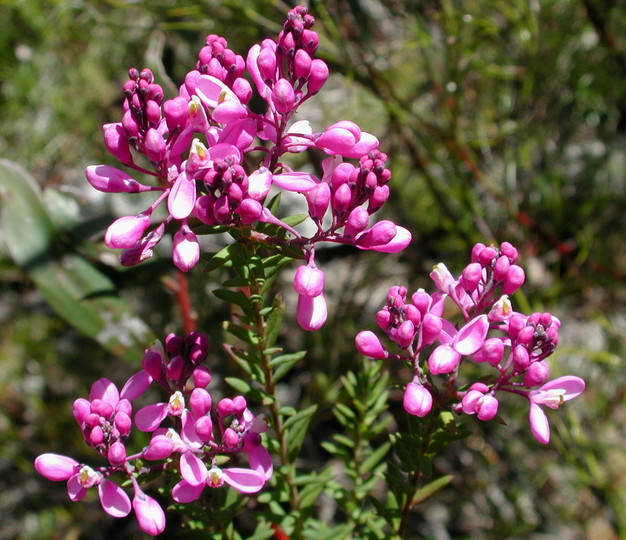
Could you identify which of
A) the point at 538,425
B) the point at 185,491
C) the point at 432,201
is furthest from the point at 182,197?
the point at 432,201

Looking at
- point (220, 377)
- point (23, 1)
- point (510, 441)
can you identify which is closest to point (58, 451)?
point (220, 377)

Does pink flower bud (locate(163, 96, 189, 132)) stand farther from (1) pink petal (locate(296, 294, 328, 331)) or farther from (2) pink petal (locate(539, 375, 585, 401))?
(2) pink petal (locate(539, 375, 585, 401))

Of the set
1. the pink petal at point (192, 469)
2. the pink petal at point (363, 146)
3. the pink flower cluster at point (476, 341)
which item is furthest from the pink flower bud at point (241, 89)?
the pink petal at point (192, 469)

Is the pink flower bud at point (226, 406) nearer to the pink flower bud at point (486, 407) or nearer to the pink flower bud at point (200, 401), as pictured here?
the pink flower bud at point (200, 401)

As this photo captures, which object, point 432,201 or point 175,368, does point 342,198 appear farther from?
point 432,201

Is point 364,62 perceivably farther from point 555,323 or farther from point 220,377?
point 555,323

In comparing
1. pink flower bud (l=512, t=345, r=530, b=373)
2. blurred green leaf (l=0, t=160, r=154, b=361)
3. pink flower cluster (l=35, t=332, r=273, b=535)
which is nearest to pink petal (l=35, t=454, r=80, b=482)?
pink flower cluster (l=35, t=332, r=273, b=535)
